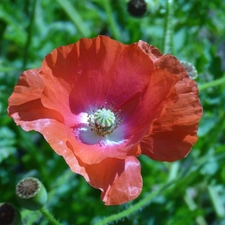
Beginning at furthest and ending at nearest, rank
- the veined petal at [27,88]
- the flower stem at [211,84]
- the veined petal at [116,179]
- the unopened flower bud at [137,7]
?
the unopened flower bud at [137,7] → the flower stem at [211,84] → the veined petal at [27,88] → the veined petal at [116,179]

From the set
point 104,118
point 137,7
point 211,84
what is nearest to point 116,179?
point 104,118

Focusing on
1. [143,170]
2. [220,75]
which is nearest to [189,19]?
[220,75]

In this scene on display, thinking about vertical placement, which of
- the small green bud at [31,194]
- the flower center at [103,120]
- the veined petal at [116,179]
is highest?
the veined petal at [116,179]

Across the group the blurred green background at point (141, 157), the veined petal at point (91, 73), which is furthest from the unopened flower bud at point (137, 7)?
the veined petal at point (91, 73)

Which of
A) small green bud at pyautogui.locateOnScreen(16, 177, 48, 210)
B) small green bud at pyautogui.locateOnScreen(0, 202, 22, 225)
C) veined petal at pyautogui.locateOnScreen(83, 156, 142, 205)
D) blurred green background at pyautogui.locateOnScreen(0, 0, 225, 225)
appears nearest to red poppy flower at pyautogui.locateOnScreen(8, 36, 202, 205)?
veined petal at pyautogui.locateOnScreen(83, 156, 142, 205)

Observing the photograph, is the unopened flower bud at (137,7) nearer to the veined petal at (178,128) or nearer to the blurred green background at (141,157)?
the blurred green background at (141,157)

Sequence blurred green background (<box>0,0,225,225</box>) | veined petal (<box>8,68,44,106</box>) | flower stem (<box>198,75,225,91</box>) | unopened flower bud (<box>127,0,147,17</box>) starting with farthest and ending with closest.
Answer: blurred green background (<box>0,0,225,225</box>) < unopened flower bud (<box>127,0,147,17</box>) < flower stem (<box>198,75,225,91</box>) < veined petal (<box>8,68,44,106</box>)

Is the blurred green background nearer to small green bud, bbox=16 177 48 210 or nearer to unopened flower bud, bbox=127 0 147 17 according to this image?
unopened flower bud, bbox=127 0 147 17
